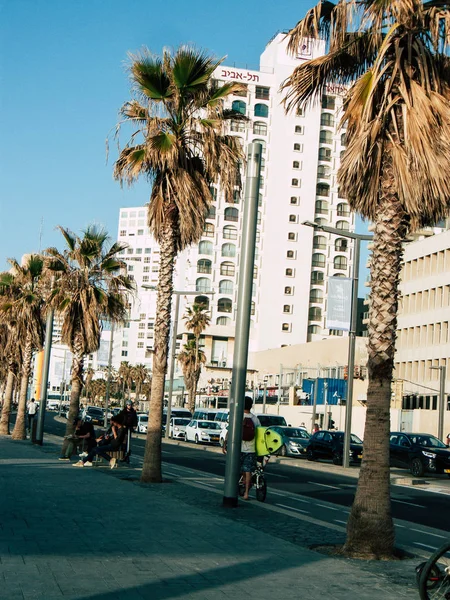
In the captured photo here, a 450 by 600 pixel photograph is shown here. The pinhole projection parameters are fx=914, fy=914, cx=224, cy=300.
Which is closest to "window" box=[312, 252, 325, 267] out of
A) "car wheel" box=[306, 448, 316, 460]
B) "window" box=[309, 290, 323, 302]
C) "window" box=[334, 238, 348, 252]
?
"window" box=[334, 238, 348, 252]

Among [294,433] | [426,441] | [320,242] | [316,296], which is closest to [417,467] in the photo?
[426,441]

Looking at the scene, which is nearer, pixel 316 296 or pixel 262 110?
pixel 262 110

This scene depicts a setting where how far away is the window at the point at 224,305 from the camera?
392 ft

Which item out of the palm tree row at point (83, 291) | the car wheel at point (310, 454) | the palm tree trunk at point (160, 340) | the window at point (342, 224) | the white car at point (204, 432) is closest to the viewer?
the palm tree trunk at point (160, 340)

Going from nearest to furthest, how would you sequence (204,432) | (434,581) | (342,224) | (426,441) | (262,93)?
1. (434,581)
2. (426,441)
3. (204,432)
4. (262,93)
5. (342,224)

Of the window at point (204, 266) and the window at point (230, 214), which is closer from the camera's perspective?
the window at point (204, 266)

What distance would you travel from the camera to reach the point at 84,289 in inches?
1264

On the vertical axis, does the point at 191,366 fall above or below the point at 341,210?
below

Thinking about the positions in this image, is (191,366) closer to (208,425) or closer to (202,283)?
(208,425)

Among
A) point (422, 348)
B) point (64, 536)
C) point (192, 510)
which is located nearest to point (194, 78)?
point (192, 510)

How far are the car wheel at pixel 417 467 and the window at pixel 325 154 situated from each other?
284 ft

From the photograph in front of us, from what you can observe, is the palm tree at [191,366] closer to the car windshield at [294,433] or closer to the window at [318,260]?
the window at [318,260]

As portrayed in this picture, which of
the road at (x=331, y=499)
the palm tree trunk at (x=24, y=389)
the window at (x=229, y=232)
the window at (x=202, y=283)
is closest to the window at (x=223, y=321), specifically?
the window at (x=202, y=283)

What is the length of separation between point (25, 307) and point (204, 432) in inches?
662
